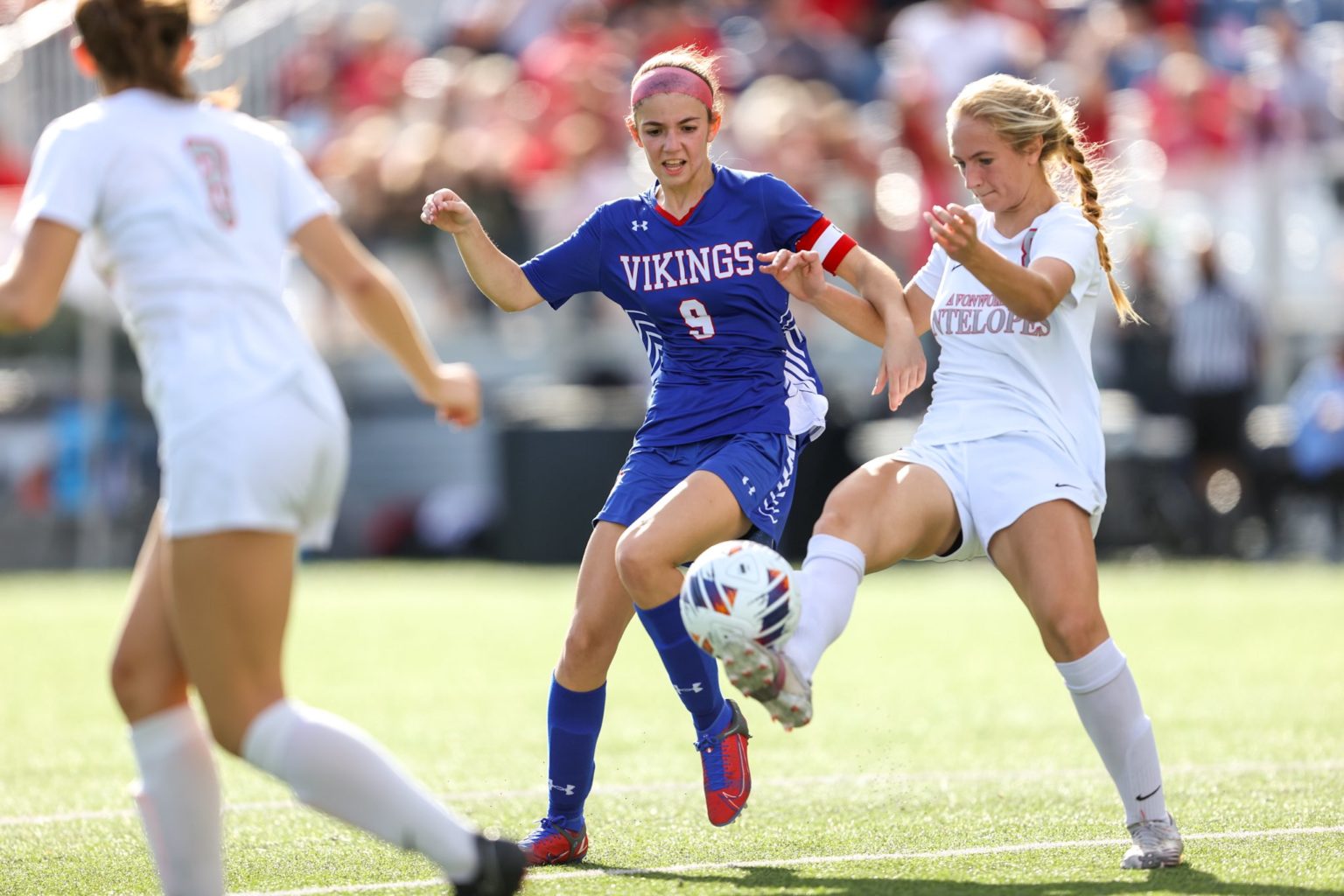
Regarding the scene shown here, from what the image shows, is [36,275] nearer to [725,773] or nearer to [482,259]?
[482,259]

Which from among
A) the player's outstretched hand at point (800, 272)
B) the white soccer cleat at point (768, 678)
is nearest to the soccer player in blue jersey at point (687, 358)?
the player's outstretched hand at point (800, 272)

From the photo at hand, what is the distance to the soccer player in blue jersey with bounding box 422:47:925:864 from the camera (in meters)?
4.77

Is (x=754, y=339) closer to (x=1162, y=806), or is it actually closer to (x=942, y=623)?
(x=1162, y=806)

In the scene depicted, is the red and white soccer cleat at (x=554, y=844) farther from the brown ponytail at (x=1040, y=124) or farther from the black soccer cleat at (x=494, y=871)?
the brown ponytail at (x=1040, y=124)

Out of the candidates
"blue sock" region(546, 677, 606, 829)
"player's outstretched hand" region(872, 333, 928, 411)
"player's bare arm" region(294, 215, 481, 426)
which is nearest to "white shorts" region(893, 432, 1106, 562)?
"player's outstretched hand" region(872, 333, 928, 411)

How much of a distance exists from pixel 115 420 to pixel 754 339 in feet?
35.7

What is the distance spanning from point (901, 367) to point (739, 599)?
0.89 m

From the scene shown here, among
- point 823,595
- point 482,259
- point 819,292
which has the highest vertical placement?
point 482,259

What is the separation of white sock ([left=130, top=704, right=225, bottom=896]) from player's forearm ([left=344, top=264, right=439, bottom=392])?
871 millimetres

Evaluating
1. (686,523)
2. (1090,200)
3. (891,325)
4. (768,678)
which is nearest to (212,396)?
(768,678)

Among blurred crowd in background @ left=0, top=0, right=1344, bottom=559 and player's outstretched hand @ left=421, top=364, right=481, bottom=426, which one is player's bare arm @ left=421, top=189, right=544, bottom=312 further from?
blurred crowd in background @ left=0, top=0, right=1344, bottom=559

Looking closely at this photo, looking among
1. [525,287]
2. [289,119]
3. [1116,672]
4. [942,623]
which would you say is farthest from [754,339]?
[289,119]

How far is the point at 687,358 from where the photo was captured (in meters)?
5.03

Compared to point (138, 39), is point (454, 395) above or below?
below
